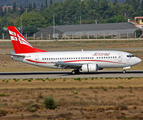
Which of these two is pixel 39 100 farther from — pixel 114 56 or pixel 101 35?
pixel 101 35

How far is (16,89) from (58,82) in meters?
6.82

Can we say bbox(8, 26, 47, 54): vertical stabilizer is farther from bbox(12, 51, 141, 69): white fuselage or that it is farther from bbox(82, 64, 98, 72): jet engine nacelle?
bbox(82, 64, 98, 72): jet engine nacelle

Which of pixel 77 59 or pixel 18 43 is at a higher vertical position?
pixel 18 43

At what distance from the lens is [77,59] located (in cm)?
4584

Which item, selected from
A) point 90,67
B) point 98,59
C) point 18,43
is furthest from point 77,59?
point 18,43

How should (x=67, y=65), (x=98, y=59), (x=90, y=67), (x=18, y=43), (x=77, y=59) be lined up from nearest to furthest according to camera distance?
(x=90, y=67) → (x=67, y=65) → (x=98, y=59) → (x=77, y=59) → (x=18, y=43)

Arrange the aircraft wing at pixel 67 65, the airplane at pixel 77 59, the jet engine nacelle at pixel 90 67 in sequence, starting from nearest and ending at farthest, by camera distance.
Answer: the jet engine nacelle at pixel 90 67, the aircraft wing at pixel 67 65, the airplane at pixel 77 59

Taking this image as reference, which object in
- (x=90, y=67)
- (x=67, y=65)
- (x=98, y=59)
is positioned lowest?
(x=90, y=67)

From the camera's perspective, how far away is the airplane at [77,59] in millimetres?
45500

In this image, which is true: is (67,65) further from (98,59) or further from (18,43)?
(18,43)

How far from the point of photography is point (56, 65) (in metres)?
45.6

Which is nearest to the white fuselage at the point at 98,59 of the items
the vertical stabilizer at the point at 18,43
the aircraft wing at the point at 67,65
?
the aircraft wing at the point at 67,65

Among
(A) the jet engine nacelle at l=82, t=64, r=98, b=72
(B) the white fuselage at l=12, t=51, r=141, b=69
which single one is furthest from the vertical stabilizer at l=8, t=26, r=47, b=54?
(A) the jet engine nacelle at l=82, t=64, r=98, b=72

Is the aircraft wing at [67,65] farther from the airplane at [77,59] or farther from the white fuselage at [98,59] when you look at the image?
the white fuselage at [98,59]
